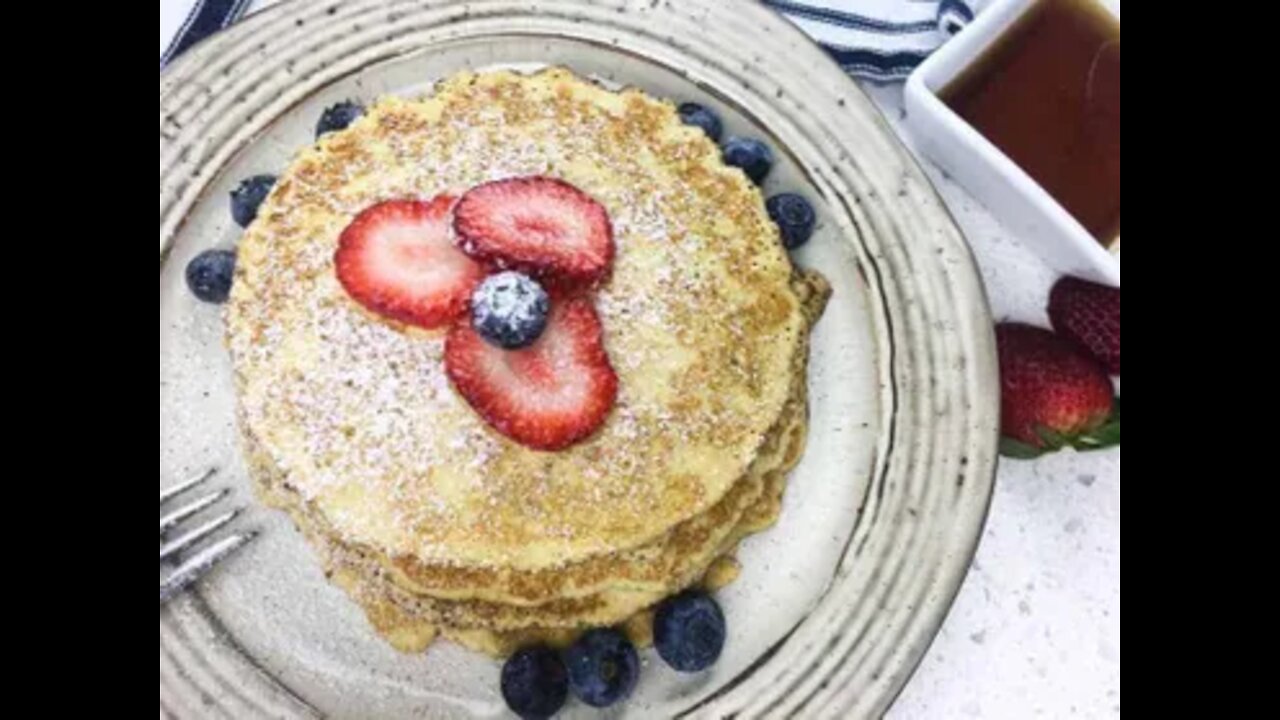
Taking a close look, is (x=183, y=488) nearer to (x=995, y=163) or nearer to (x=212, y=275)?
(x=212, y=275)

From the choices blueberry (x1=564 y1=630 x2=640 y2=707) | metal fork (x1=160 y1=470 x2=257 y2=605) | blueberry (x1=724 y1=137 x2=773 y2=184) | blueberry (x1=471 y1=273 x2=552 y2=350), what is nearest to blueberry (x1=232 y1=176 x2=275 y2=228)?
metal fork (x1=160 y1=470 x2=257 y2=605)

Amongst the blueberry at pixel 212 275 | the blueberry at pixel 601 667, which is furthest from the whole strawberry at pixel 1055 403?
the blueberry at pixel 212 275

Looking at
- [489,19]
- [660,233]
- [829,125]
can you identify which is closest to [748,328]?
[660,233]

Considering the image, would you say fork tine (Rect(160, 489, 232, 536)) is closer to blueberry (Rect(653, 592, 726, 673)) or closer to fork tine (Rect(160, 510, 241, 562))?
fork tine (Rect(160, 510, 241, 562))

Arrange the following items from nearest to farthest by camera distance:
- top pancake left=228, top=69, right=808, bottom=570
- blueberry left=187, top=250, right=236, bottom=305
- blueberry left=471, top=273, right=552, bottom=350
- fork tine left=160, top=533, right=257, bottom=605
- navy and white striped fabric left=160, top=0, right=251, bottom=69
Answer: blueberry left=471, top=273, right=552, bottom=350 < top pancake left=228, top=69, right=808, bottom=570 < fork tine left=160, top=533, right=257, bottom=605 < blueberry left=187, top=250, right=236, bottom=305 < navy and white striped fabric left=160, top=0, right=251, bottom=69

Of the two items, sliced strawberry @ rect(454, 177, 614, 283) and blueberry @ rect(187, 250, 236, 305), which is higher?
blueberry @ rect(187, 250, 236, 305)

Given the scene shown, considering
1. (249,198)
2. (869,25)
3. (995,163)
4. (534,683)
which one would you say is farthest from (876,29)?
(534,683)
